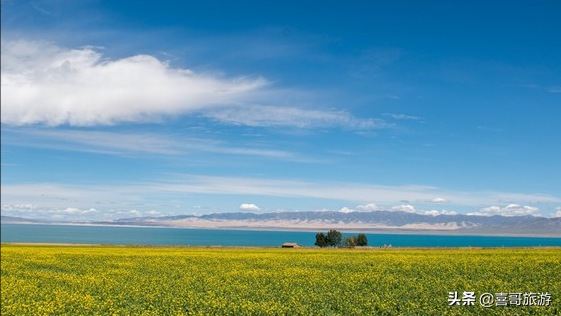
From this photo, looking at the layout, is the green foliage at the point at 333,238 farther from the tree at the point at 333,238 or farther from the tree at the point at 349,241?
the tree at the point at 349,241

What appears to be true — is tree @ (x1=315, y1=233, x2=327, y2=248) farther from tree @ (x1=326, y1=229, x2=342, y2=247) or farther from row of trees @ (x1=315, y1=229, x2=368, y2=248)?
tree @ (x1=326, y1=229, x2=342, y2=247)

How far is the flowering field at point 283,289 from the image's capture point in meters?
27.3

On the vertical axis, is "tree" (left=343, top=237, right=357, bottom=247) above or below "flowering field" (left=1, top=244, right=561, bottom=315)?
below

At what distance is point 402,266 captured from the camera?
158ft

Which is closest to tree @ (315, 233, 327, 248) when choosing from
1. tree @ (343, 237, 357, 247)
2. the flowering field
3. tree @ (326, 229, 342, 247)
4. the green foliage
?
tree @ (326, 229, 342, 247)

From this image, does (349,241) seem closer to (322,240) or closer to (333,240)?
(333,240)

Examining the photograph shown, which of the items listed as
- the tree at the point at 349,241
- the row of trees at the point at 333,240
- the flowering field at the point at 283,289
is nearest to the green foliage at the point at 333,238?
the row of trees at the point at 333,240

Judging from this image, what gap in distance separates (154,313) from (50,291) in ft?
44.3

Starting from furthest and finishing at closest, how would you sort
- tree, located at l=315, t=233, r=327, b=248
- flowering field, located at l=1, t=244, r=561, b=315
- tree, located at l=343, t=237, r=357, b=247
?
1. tree, located at l=343, t=237, r=357, b=247
2. tree, located at l=315, t=233, r=327, b=248
3. flowering field, located at l=1, t=244, r=561, b=315

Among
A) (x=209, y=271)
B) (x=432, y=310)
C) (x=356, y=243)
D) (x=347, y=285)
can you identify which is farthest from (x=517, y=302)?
(x=356, y=243)

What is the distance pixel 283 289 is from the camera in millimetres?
34469

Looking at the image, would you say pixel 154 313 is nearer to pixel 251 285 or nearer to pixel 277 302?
pixel 277 302


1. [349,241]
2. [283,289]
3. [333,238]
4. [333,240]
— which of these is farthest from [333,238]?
[283,289]

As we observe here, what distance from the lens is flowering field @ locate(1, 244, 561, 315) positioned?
1075 inches
